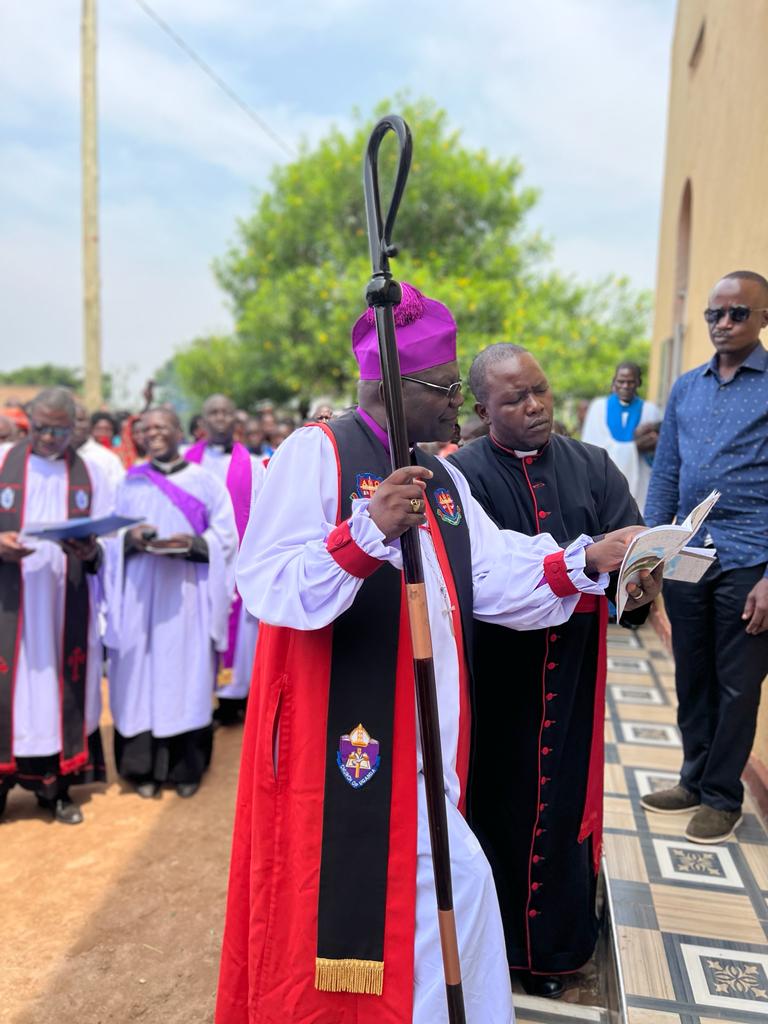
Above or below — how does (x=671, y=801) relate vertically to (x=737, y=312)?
below

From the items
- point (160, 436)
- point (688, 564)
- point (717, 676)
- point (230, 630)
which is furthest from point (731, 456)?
point (230, 630)

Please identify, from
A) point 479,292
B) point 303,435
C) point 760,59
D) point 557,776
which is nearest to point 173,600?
point 557,776

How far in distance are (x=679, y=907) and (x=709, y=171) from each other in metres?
5.94

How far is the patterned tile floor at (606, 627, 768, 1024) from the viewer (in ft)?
9.62

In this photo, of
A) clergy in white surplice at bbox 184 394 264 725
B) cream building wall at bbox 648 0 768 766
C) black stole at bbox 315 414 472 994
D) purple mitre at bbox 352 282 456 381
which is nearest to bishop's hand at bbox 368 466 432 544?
black stole at bbox 315 414 472 994

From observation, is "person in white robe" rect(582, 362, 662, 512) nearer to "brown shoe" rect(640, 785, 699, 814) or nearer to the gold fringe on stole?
"brown shoe" rect(640, 785, 699, 814)

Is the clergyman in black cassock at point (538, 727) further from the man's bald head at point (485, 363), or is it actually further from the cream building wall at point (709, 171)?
the cream building wall at point (709, 171)

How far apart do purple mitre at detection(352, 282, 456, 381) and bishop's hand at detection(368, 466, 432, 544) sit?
437 mm

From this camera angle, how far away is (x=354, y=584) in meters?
2.08

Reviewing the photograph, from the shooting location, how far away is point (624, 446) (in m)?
7.50

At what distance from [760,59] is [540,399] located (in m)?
3.48

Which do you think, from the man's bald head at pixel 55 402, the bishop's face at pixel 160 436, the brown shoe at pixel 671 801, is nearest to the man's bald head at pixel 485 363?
the brown shoe at pixel 671 801

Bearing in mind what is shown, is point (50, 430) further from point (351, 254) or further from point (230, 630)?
point (351, 254)

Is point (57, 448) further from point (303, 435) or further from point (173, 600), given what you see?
point (303, 435)
